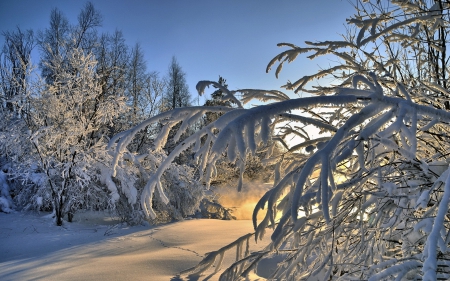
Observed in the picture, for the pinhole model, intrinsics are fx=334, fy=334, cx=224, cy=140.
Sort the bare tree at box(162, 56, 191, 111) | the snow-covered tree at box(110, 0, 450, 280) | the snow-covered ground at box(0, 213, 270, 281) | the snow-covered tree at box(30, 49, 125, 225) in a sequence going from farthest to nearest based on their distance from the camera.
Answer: the bare tree at box(162, 56, 191, 111), the snow-covered tree at box(30, 49, 125, 225), the snow-covered ground at box(0, 213, 270, 281), the snow-covered tree at box(110, 0, 450, 280)

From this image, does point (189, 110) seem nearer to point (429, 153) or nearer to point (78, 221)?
point (429, 153)

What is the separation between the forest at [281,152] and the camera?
1.08 metres

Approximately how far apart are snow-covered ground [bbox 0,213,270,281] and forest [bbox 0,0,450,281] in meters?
0.48

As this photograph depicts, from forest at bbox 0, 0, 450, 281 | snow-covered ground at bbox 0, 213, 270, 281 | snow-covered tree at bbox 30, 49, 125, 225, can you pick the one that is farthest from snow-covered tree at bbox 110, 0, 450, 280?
snow-covered tree at bbox 30, 49, 125, 225

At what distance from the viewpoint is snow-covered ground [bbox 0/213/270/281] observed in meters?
3.29

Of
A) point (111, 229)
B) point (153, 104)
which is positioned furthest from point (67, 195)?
point (153, 104)

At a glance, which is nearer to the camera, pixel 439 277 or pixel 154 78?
pixel 439 277

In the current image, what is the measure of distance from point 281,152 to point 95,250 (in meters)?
3.61

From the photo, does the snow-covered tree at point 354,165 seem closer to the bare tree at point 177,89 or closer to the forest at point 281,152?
the forest at point 281,152

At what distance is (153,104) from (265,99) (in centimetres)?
1271

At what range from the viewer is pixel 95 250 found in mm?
4816

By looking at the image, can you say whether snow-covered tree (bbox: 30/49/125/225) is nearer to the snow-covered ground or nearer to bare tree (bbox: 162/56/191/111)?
the snow-covered ground

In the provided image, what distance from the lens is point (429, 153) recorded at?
1954 mm

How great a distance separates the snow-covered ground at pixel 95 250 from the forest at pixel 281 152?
485 mm
